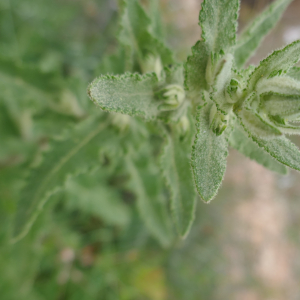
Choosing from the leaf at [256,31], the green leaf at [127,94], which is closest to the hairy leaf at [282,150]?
the green leaf at [127,94]

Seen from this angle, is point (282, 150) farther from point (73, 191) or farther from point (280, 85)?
point (73, 191)

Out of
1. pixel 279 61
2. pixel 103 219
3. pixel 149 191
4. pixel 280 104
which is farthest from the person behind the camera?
pixel 103 219

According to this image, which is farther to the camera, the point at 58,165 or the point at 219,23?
the point at 58,165

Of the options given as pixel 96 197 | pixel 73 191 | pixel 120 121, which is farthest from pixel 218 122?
pixel 96 197

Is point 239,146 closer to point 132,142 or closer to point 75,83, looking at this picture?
point 132,142

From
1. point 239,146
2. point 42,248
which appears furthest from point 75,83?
point 42,248

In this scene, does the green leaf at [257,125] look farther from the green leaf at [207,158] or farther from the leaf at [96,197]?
the leaf at [96,197]

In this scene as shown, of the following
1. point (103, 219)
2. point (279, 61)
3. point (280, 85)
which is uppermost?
point (279, 61)

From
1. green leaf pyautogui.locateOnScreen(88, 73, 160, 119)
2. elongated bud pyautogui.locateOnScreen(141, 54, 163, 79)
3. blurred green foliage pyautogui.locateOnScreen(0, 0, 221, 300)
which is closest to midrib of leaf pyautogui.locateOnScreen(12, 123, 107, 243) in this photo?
blurred green foliage pyautogui.locateOnScreen(0, 0, 221, 300)
